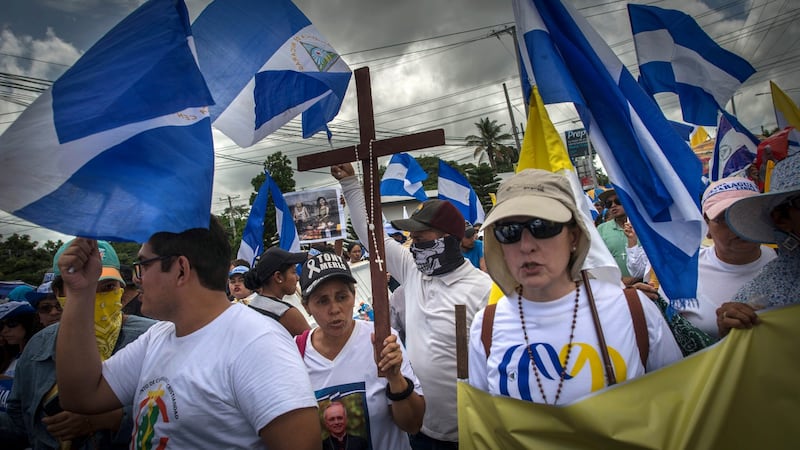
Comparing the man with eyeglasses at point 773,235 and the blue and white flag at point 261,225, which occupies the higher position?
the blue and white flag at point 261,225

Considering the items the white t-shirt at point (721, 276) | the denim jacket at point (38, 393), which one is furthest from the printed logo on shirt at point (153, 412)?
the white t-shirt at point (721, 276)

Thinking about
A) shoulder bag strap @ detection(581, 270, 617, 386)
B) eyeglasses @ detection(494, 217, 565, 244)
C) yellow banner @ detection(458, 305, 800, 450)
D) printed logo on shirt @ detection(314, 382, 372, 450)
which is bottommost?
printed logo on shirt @ detection(314, 382, 372, 450)

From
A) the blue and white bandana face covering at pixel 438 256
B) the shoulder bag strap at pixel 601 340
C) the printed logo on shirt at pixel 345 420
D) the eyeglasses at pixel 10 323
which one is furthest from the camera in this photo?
the eyeglasses at pixel 10 323

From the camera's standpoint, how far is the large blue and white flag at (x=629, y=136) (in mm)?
2205

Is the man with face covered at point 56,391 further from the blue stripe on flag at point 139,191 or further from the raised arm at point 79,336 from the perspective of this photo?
the blue stripe on flag at point 139,191

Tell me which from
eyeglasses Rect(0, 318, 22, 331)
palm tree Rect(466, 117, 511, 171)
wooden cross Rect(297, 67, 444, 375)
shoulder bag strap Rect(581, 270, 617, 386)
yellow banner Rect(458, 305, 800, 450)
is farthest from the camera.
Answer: palm tree Rect(466, 117, 511, 171)

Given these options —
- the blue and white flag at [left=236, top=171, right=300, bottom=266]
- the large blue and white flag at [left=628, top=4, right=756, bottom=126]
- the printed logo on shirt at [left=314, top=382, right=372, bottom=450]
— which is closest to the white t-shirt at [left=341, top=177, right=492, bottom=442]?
the printed logo on shirt at [left=314, top=382, right=372, bottom=450]

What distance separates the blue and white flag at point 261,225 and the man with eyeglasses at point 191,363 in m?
4.02

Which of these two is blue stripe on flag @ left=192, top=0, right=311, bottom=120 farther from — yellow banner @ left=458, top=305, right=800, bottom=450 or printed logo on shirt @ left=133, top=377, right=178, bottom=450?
yellow banner @ left=458, top=305, right=800, bottom=450

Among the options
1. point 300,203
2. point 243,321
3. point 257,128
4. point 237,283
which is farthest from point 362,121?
point 300,203

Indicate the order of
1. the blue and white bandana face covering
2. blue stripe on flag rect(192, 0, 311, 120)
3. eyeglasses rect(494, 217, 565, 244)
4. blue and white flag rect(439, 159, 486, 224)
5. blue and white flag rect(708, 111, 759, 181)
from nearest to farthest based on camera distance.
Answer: eyeglasses rect(494, 217, 565, 244) → blue stripe on flag rect(192, 0, 311, 120) → the blue and white bandana face covering → blue and white flag rect(708, 111, 759, 181) → blue and white flag rect(439, 159, 486, 224)

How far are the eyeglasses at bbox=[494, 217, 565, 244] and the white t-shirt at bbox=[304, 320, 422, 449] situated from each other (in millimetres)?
830

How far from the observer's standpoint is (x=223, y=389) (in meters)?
1.66

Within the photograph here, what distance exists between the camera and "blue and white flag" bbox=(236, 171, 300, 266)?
20.1ft
